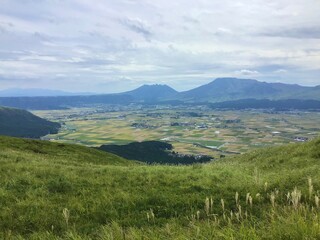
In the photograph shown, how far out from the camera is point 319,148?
26.2 meters

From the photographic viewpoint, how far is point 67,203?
13.0 meters

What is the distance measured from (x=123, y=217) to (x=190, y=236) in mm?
4851

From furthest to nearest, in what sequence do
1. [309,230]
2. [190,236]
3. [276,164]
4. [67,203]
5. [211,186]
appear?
[276,164] < [211,186] < [67,203] < [190,236] < [309,230]

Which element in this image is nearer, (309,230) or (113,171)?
(309,230)

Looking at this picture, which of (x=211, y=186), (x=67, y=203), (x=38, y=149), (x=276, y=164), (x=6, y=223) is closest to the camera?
(x=6, y=223)

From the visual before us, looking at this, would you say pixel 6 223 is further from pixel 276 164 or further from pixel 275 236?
pixel 276 164

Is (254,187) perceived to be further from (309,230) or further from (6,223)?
(6,223)

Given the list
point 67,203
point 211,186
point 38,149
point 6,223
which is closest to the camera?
point 6,223

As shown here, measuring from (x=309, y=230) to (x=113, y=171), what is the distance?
15.2 metres

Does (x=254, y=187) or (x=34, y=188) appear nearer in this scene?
(x=254, y=187)

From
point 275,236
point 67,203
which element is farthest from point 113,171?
point 275,236

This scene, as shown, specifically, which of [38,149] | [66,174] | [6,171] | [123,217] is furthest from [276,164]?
[38,149]

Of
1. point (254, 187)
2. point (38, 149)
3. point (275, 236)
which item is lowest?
point (38, 149)

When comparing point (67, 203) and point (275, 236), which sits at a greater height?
point (275, 236)
